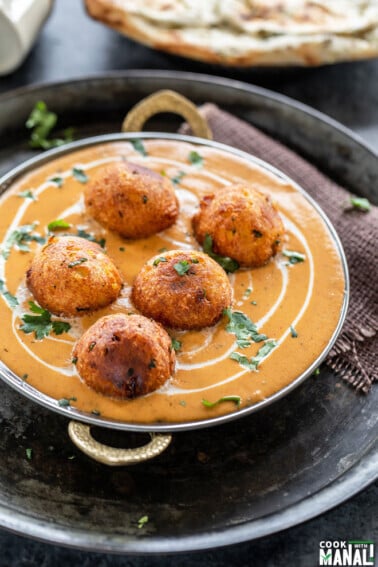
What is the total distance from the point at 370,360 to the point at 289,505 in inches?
33.6

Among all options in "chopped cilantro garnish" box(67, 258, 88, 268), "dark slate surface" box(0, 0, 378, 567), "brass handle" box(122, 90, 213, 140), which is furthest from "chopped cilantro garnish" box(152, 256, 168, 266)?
"dark slate surface" box(0, 0, 378, 567)

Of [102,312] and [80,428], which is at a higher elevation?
[102,312]

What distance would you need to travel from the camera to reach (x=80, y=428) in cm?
252

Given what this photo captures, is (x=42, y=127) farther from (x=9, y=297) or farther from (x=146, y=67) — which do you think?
(x=9, y=297)

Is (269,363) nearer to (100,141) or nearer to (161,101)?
(100,141)

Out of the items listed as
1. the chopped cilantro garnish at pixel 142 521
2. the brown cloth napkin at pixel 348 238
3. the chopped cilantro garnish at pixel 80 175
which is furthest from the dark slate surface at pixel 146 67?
the chopped cilantro garnish at pixel 142 521

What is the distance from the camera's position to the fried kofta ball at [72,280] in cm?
265

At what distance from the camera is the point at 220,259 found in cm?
293

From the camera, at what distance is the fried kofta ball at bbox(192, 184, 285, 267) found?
288cm

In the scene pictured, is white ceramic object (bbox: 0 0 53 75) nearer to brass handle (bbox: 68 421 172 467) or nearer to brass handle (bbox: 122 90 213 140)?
brass handle (bbox: 122 90 213 140)

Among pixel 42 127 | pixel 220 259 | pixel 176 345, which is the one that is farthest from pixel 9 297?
pixel 42 127

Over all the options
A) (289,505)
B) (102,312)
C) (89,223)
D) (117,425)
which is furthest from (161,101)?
(289,505)

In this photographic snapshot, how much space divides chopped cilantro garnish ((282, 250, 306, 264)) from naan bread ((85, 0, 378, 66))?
1959mm

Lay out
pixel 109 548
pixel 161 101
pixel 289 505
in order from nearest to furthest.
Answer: pixel 109 548 → pixel 289 505 → pixel 161 101
